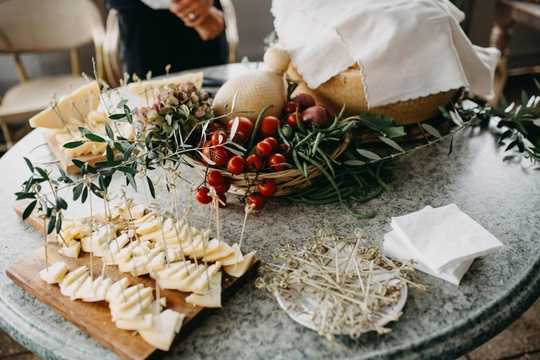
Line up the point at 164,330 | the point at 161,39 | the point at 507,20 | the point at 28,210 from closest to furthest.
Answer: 1. the point at 164,330
2. the point at 28,210
3. the point at 161,39
4. the point at 507,20

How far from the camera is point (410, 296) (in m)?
0.78

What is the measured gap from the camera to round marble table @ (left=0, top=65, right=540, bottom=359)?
707 millimetres

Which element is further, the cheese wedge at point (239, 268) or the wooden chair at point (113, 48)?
the wooden chair at point (113, 48)

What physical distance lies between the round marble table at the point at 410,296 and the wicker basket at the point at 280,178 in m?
0.04

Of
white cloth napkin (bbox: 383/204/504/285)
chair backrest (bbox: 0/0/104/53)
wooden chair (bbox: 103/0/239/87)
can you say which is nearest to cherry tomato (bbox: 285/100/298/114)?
white cloth napkin (bbox: 383/204/504/285)

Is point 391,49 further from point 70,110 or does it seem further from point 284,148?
point 70,110

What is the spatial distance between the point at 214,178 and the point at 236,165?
0.06 m

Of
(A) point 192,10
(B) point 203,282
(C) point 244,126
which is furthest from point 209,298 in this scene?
(A) point 192,10

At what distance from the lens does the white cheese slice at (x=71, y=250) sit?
85cm

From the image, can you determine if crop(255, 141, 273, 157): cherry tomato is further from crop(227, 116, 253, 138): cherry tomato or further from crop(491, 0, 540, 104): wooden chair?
crop(491, 0, 540, 104): wooden chair

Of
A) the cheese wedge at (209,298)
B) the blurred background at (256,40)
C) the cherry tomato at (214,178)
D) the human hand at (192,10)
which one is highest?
the human hand at (192,10)

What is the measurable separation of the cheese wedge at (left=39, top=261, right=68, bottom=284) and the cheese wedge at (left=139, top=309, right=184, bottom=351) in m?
0.20

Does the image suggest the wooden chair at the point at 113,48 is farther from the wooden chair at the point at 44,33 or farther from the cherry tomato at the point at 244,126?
the cherry tomato at the point at 244,126

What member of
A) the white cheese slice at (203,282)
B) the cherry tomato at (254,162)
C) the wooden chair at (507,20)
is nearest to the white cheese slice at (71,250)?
the white cheese slice at (203,282)
